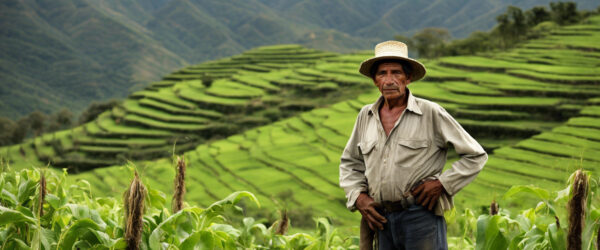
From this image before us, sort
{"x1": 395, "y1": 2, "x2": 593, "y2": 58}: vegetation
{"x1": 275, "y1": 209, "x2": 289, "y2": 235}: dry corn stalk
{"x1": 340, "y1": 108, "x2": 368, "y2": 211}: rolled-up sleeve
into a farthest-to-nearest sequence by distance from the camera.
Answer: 1. {"x1": 395, "y1": 2, "x2": 593, "y2": 58}: vegetation
2. {"x1": 275, "y1": 209, "x2": 289, "y2": 235}: dry corn stalk
3. {"x1": 340, "y1": 108, "x2": 368, "y2": 211}: rolled-up sleeve

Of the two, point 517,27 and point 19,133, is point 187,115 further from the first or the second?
point 517,27

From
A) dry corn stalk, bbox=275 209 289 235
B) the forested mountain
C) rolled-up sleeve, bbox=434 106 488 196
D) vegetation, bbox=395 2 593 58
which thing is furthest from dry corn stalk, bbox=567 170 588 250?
the forested mountain

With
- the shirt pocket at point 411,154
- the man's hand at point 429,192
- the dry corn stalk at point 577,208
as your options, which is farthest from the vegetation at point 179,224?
the shirt pocket at point 411,154

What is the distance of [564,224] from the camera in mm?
1953

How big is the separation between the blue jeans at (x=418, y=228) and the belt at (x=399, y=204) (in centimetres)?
1

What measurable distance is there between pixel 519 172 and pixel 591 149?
2.49 meters

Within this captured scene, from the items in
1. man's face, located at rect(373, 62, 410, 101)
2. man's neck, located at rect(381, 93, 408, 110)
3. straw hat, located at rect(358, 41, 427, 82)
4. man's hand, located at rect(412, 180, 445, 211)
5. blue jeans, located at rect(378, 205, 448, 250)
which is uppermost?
straw hat, located at rect(358, 41, 427, 82)

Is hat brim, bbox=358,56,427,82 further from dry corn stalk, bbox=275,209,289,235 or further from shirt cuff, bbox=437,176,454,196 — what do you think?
dry corn stalk, bbox=275,209,289,235

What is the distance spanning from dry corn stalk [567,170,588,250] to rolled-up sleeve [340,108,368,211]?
75 cm

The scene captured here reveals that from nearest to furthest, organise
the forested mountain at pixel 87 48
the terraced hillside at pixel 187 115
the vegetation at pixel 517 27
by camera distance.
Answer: the terraced hillside at pixel 187 115 → the vegetation at pixel 517 27 → the forested mountain at pixel 87 48

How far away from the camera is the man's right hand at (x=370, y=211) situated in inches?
83.0

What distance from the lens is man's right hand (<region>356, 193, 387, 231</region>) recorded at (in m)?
2.11

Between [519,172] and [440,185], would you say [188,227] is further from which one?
[519,172]

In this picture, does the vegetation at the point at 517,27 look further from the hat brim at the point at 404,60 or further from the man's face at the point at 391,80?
the man's face at the point at 391,80
